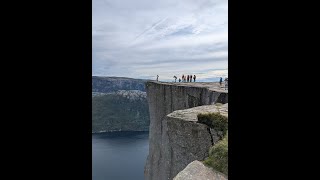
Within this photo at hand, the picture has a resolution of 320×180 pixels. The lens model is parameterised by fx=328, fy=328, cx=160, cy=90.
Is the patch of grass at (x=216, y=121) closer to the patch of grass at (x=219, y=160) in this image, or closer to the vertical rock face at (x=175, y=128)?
the vertical rock face at (x=175, y=128)

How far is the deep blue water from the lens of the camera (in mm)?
82188

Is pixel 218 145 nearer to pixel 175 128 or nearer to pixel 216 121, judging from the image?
pixel 216 121

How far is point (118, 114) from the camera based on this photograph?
544 ft

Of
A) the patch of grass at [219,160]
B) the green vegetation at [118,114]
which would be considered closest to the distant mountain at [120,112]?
the green vegetation at [118,114]

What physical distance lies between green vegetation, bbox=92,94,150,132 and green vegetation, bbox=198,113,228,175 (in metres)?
139

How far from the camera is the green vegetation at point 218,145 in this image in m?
7.30

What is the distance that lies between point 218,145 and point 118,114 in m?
159

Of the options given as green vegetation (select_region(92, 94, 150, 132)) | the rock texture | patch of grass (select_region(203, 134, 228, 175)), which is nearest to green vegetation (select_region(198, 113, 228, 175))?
patch of grass (select_region(203, 134, 228, 175))
